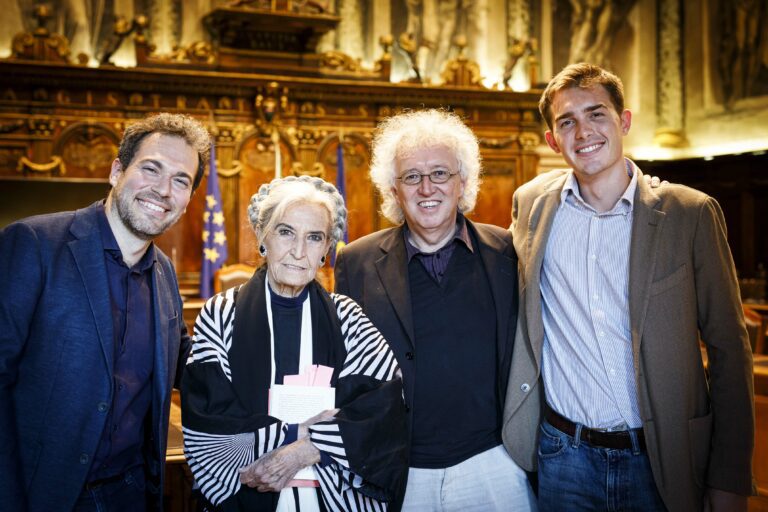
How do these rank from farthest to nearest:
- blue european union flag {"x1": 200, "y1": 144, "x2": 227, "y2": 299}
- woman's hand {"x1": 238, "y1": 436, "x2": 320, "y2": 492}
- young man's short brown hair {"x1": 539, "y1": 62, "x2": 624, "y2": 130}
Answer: blue european union flag {"x1": 200, "y1": 144, "x2": 227, "y2": 299}
young man's short brown hair {"x1": 539, "y1": 62, "x2": 624, "y2": 130}
woman's hand {"x1": 238, "y1": 436, "x2": 320, "y2": 492}

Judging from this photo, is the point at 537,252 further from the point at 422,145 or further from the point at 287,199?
the point at 287,199

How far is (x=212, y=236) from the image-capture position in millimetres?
7555

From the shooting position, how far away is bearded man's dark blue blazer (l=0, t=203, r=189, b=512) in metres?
1.86

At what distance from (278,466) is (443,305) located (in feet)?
2.72

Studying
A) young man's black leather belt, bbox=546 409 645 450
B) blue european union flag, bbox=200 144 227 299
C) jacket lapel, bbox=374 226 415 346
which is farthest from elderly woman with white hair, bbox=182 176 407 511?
blue european union flag, bbox=200 144 227 299

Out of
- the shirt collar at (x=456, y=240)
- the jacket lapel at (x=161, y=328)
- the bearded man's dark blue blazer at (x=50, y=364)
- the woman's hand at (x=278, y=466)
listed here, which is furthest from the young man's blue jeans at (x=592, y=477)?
the bearded man's dark blue blazer at (x=50, y=364)

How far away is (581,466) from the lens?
215 centimetres

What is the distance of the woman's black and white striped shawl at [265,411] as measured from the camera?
1857 millimetres

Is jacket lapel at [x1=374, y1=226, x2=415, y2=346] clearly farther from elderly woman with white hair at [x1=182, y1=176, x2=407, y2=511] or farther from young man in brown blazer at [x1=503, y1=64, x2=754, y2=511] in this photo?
young man in brown blazer at [x1=503, y1=64, x2=754, y2=511]

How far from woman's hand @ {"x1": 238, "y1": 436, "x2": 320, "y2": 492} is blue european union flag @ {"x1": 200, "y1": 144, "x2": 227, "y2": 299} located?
5.88 metres

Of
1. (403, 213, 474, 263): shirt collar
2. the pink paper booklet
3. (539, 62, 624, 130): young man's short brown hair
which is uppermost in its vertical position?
(539, 62, 624, 130): young man's short brown hair

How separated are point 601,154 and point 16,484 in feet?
6.83

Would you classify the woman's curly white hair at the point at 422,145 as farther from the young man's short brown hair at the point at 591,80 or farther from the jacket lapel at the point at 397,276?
the young man's short brown hair at the point at 591,80

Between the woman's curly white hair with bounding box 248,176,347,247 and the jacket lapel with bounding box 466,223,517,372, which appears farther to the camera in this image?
the jacket lapel with bounding box 466,223,517,372
